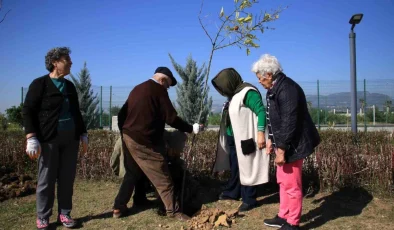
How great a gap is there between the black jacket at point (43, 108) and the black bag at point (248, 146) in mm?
1996

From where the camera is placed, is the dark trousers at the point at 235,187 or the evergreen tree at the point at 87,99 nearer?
the dark trousers at the point at 235,187

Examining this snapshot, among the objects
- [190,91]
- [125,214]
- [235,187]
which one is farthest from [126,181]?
[190,91]

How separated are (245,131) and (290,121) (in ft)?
2.81

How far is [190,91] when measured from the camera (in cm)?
1220

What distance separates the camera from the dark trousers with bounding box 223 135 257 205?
153 inches

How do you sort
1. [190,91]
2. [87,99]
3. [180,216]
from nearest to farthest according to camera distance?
[180,216] → [190,91] → [87,99]

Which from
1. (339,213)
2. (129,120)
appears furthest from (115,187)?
(339,213)

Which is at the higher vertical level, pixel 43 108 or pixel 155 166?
pixel 43 108

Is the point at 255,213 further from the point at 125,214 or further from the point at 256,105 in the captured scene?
A: the point at 125,214

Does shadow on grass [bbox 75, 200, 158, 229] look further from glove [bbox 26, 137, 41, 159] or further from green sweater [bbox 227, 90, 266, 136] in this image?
green sweater [bbox 227, 90, 266, 136]

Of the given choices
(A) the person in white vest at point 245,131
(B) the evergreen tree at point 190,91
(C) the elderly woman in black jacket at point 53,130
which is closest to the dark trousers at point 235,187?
(A) the person in white vest at point 245,131

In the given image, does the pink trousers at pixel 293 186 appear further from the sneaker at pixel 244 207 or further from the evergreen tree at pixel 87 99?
the evergreen tree at pixel 87 99

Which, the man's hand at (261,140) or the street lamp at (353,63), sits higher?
the street lamp at (353,63)

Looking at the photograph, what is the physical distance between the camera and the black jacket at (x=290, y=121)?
292 cm
